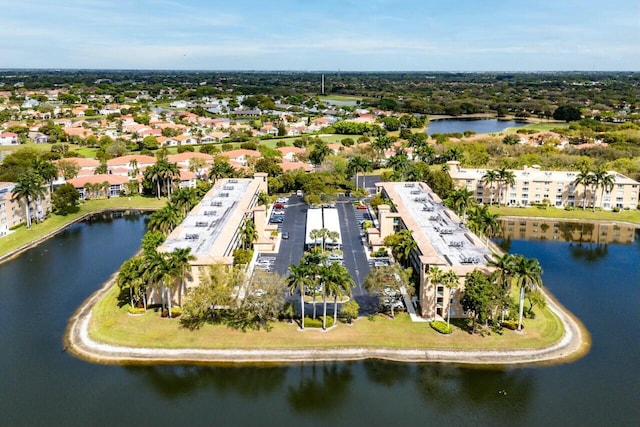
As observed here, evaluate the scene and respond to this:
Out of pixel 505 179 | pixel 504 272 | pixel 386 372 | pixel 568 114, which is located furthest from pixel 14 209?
pixel 568 114

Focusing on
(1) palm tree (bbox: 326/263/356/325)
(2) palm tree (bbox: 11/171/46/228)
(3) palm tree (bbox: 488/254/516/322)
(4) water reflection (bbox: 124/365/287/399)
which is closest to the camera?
(4) water reflection (bbox: 124/365/287/399)

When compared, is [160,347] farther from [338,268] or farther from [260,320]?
[338,268]

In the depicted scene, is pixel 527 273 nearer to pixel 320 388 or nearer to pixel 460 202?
pixel 320 388

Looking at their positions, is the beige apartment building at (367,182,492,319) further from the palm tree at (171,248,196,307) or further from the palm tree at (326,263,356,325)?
the palm tree at (171,248,196,307)

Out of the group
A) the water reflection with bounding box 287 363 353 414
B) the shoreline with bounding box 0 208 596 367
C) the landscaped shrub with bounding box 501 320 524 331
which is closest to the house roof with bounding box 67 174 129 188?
the shoreline with bounding box 0 208 596 367

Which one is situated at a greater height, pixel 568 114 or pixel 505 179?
pixel 568 114

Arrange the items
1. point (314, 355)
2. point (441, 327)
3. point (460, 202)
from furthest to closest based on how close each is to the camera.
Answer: point (460, 202)
point (441, 327)
point (314, 355)
